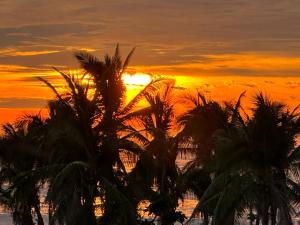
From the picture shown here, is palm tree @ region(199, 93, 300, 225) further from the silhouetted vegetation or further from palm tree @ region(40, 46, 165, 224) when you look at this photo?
palm tree @ region(40, 46, 165, 224)

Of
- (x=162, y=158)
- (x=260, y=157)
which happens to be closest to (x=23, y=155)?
(x=162, y=158)

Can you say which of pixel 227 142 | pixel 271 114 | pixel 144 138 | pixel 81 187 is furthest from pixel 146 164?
pixel 271 114

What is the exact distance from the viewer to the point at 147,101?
109 ft

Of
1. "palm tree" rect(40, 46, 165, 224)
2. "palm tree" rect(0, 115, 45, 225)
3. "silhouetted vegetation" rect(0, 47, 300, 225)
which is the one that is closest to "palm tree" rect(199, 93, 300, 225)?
"silhouetted vegetation" rect(0, 47, 300, 225)

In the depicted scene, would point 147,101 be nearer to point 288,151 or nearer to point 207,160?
point 207,160

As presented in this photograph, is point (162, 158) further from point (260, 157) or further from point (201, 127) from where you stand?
point (260, 157)

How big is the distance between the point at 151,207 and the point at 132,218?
510 cm

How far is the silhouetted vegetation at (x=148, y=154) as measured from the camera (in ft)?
79.4

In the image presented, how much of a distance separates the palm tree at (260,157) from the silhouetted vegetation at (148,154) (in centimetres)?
4

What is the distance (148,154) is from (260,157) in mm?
5771

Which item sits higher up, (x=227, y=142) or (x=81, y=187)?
(x=227, y=142)

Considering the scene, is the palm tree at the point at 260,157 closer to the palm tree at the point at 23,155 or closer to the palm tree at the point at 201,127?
the palm tree at the point at 201,127

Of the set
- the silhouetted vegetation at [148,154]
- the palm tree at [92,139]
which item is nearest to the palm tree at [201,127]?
the silhouetted vegetation at [148,154]

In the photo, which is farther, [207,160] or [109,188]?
[207,160]
